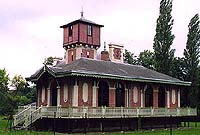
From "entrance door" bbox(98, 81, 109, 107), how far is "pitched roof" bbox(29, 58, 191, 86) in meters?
1.28

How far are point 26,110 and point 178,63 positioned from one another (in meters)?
32.6

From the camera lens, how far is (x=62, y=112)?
2827cm

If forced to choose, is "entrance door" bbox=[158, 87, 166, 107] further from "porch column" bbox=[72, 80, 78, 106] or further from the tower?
"porch column" bbox=[72, 80, 78, 106]

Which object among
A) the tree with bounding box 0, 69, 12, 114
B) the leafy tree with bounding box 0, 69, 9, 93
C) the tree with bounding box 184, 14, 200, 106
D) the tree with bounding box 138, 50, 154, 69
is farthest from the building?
the tree with bounding box 138, 50, 154, 69

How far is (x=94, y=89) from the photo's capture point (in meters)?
32.0

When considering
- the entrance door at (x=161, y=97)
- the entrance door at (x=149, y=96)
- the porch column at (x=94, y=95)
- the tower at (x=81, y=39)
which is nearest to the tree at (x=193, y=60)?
the entrance door at (x=161, y=97)

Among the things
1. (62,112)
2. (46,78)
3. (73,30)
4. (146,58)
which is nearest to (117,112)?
(62,112)

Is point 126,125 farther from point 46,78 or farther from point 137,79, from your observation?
point 46,78

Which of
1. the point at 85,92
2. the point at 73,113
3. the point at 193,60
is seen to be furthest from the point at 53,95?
the point at 193,60

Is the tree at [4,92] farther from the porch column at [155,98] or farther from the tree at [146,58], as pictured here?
the tree at [146,58]

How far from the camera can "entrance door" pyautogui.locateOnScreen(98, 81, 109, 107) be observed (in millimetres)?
32719

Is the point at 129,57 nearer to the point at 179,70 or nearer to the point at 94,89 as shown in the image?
the point at 179,70

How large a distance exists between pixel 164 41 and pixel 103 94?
19.7m

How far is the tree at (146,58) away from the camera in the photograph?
6575 cm
